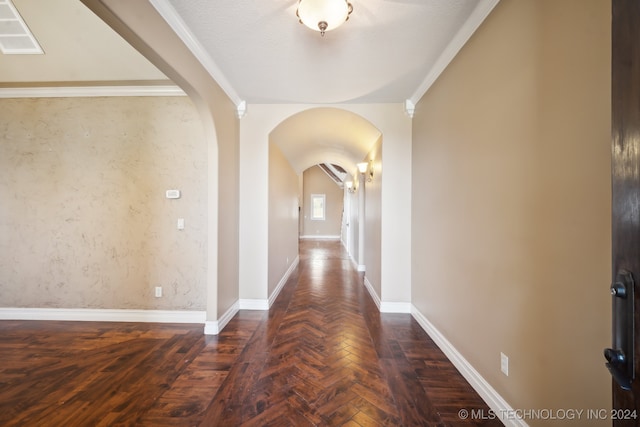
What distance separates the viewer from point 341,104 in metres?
3.30

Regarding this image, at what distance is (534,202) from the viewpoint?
131 cm

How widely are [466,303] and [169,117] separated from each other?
3588mm

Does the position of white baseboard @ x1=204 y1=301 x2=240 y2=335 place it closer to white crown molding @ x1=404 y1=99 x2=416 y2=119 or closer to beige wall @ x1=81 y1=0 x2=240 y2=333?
beige wall @ x1=81 y1=0 x2=240 y2=333

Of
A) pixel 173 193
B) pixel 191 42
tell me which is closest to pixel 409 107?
pixel 191 42

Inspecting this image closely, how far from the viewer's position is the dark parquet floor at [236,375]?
5.20ft

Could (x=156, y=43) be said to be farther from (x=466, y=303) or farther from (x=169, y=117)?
(x=466, y=303)

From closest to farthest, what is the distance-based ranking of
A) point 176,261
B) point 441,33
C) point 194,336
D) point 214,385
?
point 214,385, point 441,33, point 194,336, point 176,261

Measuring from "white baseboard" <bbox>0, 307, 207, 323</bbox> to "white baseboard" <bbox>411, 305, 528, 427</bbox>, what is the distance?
2542mm

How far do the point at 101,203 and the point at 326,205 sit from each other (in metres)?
10.2

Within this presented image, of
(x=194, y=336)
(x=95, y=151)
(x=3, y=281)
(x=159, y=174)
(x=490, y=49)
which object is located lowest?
(x=194, y=336)

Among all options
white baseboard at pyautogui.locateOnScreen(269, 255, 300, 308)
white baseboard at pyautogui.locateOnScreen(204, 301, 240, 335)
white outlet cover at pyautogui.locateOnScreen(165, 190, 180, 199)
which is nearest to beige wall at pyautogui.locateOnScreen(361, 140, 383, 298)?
white baseboard at pyautogui.locateOnScreen(269, 255, 300, 308)

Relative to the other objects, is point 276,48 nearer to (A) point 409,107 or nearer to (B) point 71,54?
(A) point 409,107

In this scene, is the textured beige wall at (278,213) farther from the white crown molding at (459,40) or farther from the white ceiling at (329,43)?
the white crown molding at (459,40)

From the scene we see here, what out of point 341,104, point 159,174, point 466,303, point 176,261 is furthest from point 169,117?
point 466,303
